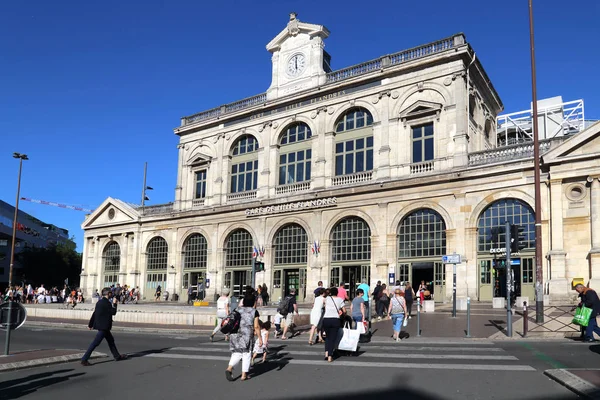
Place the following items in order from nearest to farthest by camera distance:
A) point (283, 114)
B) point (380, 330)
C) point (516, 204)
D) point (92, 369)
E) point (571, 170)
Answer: point (92, 369) → point (380, 330) → point (571, 170) → point (516, 204) → point (283, 114)

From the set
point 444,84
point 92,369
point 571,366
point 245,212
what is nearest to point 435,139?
point 444,84

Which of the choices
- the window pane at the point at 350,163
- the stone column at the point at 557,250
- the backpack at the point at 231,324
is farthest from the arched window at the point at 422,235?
the backpack at the point at 231,324

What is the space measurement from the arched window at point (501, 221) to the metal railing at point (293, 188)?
39.4 ft

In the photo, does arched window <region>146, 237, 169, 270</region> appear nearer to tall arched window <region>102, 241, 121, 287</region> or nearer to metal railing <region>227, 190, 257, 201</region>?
tall arched window <region>102, 241, 121, 287</region>

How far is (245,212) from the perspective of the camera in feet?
127

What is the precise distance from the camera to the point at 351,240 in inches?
1309

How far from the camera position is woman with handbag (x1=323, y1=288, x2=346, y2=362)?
11.4m

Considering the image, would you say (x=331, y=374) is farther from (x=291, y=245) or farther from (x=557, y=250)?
(x=291, y=245)

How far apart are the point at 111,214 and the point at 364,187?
90.9ft

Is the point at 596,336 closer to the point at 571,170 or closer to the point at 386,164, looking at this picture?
the point at 571,170

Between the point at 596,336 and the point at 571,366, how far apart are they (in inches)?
205

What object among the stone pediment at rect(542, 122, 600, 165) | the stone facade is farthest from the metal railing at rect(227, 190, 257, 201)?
the stone pediment at rect(542, 122, 600, 165)

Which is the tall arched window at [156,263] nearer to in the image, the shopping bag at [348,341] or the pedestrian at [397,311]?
the pedestrian at [397,311]

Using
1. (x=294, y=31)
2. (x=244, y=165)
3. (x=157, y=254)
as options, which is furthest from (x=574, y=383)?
(x=157, y=254)
